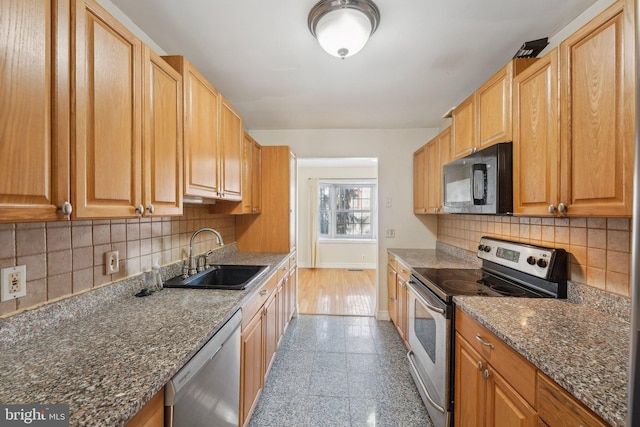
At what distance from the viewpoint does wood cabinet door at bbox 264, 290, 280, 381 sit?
183 cm

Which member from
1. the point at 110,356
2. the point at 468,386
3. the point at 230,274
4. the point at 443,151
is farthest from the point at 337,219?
the point at 110,356

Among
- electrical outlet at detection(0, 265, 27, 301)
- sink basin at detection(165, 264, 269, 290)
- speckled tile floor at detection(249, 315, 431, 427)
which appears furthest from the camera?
sink basin at detection(165, 264, 269, 290)

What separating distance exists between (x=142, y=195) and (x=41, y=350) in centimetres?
61

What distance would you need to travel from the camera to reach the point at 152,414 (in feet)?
2.37

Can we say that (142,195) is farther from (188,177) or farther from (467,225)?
(467,225)

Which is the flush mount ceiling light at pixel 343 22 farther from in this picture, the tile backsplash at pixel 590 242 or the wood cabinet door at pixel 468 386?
the wood cabinet door at pixel 468 386

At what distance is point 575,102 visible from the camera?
105cm

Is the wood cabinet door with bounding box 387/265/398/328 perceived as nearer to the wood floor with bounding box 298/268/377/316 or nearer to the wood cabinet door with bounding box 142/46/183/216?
the wood floor with bounding box 298/268/377/316

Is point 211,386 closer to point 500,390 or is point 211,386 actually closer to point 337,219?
point 500,390

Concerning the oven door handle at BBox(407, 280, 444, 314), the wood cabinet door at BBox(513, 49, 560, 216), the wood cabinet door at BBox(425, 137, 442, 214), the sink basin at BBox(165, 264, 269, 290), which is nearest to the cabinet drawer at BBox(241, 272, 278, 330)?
the sink basin at BBox(165, 264, 269, 290)

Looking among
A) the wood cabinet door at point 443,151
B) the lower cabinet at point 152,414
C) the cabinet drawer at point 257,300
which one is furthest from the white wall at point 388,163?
the lower cabinet at point 152,414

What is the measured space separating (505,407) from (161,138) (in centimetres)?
190

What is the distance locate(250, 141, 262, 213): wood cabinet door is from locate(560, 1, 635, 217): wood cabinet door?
2349 mm

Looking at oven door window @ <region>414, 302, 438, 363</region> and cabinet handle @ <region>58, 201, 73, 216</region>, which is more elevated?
cabinet handle @ <region>58, 201, 73, 216</region>
